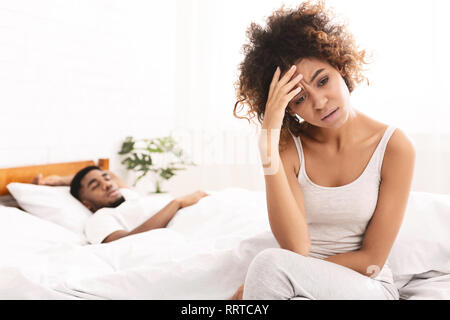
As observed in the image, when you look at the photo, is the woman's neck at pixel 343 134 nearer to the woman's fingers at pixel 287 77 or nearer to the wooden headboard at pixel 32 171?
the woman's fingers at pixel 287 77

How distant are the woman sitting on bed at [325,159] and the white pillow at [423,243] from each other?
192 millimetres

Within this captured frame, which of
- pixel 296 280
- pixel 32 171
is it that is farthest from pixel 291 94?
pixel 32 171

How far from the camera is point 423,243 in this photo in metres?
1.49

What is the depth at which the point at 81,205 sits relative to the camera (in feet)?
7.92

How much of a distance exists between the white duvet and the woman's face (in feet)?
1.55

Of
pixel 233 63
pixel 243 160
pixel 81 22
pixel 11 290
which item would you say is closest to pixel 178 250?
pixel 11 290

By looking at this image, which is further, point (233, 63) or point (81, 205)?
point (233, 63)

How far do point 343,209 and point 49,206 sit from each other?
156cm

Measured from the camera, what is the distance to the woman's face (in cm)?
127

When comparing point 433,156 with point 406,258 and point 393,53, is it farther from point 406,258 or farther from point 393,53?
point 406,258

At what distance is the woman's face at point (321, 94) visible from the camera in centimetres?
127

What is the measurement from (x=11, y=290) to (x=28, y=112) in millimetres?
1459

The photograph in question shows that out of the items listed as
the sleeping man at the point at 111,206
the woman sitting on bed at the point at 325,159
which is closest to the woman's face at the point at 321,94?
the woman sitting on bed at the point at 325,159
